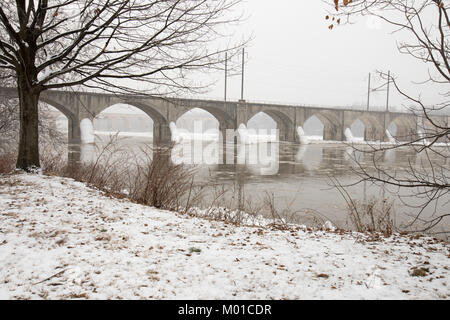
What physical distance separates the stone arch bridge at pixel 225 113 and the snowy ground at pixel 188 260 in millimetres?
21261

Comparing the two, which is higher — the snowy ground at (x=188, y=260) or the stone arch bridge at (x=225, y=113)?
the stone arch bridge at (x=225, y=113)

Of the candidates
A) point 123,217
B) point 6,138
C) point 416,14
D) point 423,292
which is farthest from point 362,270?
point 6,138

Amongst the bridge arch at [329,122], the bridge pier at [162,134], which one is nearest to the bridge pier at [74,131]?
the bridge pier at [162,134]

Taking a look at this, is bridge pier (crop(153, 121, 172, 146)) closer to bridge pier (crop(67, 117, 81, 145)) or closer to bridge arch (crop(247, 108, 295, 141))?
bridge pier (crop(67, 117, 81, 145))

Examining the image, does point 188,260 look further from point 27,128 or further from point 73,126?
point 73,126

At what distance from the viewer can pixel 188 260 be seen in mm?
3461

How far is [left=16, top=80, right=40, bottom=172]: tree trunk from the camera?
24.8ft

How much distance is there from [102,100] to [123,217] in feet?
117

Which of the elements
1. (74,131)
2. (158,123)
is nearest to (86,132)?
(74,131)

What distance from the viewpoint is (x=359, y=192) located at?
12.9m

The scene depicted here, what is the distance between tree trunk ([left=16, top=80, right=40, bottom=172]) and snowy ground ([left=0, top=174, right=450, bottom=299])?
304cm

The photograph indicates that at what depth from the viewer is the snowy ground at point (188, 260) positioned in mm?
2828

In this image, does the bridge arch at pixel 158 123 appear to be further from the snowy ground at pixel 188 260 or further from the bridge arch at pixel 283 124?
the snowy ground at pixel 188 260
